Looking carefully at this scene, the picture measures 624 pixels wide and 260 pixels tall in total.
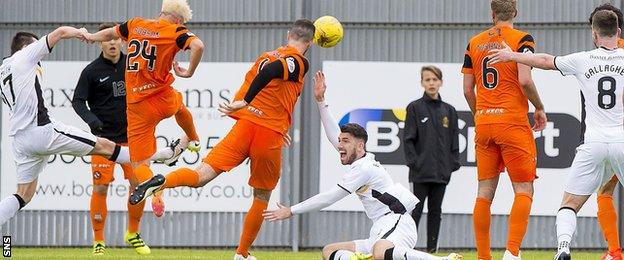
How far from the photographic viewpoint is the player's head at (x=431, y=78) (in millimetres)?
15656

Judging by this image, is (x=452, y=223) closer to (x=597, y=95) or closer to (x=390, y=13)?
(x=390, y=13)

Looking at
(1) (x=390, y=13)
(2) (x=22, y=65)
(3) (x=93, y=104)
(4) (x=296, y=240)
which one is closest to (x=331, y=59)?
(1) (x=390, y=13)

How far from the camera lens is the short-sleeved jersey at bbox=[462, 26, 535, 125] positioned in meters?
11.7

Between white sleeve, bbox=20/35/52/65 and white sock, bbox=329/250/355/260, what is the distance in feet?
12.7

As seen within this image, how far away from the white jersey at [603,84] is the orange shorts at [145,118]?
13.5 feet

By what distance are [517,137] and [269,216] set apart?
270 cm

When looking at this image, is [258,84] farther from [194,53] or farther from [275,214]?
[275,214]

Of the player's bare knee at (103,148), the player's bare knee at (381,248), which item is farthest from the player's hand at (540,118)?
the player's bare knee at (103,148)

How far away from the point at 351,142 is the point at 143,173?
2.86 meters

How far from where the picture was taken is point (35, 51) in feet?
42.1

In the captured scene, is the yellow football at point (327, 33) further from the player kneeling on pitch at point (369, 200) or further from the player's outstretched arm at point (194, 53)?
the player kneeling on pitch at point (369, 200)

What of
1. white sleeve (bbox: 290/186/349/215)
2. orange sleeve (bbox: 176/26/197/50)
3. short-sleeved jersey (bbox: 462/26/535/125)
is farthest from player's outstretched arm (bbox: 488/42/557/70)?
orange sleeve (bbox: 176/26/197/50)

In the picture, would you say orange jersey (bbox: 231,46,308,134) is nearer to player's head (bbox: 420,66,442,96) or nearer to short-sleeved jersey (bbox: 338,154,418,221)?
short-sleeved jersey (bbox: 338,154,418,221)

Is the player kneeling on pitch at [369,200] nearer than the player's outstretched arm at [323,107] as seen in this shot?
Yes
